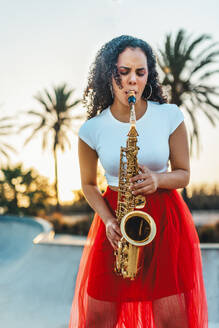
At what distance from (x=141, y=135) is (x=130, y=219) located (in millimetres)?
495

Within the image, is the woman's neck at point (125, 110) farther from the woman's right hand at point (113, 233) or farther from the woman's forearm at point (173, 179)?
the woman's right hand at point (113, 233)

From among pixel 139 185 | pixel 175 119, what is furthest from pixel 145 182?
pixel 175 119

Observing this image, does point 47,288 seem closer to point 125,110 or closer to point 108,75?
point 125,110

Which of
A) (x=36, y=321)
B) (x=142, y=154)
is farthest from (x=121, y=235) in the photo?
(x=36, y=321)

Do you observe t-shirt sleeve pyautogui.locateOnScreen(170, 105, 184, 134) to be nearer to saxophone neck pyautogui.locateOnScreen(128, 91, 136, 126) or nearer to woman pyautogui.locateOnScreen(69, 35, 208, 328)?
woman pyautogui.locateOnScreen(69, 35, 208, 328)

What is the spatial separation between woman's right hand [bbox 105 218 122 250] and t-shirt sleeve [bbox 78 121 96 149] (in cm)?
50

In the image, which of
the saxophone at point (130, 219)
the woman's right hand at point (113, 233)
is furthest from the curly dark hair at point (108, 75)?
the woman's right hand at point (113, 233)

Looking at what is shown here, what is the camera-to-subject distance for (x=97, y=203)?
204 cm

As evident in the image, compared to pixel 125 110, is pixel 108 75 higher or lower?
higher

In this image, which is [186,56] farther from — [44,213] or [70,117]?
[44,213]

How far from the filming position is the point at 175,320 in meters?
1.79

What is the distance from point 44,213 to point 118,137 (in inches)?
798

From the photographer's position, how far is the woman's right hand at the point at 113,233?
1.83 meters

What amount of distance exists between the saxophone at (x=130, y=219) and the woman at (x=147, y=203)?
0.06 m
